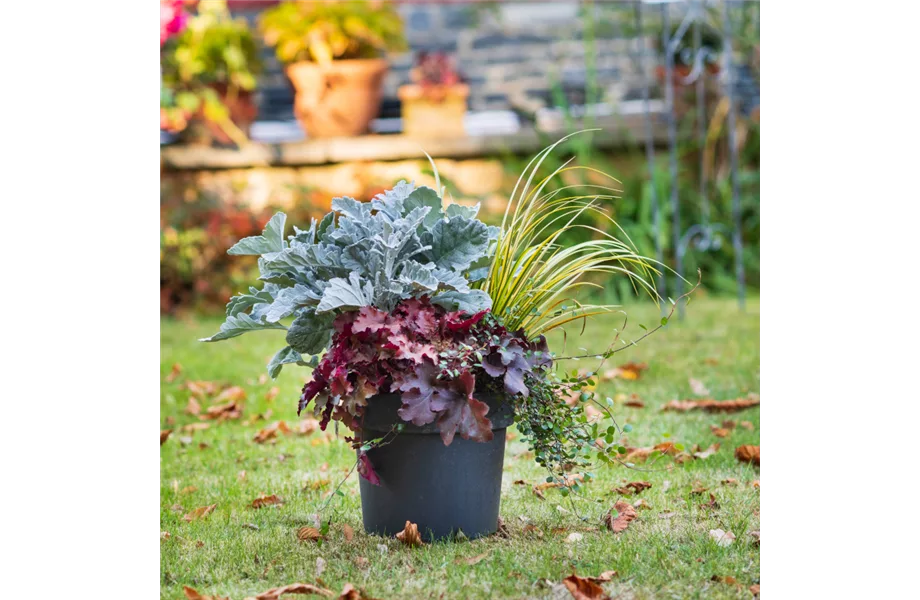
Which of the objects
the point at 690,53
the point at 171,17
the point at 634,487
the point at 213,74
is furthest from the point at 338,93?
the point at 634,487

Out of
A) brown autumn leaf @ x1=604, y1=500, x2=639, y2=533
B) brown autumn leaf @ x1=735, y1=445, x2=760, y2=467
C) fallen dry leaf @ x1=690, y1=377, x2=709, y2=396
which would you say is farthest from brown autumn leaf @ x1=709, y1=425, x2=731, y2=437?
brown autumn leaf @ x1=604, y1=500, x2=639, y2=533

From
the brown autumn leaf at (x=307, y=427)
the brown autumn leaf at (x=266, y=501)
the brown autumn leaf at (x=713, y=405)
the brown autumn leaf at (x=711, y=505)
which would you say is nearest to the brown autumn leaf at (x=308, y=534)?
the brown autumn leaf at (x=266, y=501)

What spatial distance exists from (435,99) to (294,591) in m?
4.97

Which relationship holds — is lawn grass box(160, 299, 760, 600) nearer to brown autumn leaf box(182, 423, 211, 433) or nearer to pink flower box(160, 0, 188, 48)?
brown autumn leaf box(182, 423, 211, 433)

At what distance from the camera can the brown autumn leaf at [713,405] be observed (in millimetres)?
3516

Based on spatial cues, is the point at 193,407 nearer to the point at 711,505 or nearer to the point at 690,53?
the point at 711,505

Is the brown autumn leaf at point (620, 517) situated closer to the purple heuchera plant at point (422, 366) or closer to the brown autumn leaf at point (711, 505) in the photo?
the brown autumn leaf at point (711, 505)

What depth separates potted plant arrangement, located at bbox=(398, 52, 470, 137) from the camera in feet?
21.3

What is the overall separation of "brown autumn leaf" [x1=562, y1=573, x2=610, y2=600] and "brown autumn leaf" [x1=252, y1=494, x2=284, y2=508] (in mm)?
1013

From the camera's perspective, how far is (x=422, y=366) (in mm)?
2082

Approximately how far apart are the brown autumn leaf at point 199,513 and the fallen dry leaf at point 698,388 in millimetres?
1987
